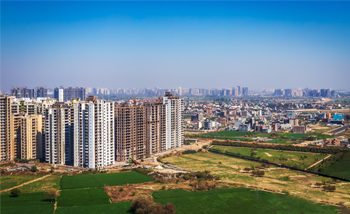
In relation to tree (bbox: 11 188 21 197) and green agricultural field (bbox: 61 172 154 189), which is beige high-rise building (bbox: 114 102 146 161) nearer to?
green agricultural field (bbox: 61 172 154 189)

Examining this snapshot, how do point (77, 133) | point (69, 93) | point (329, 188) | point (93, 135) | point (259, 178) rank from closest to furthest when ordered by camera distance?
point (329, 188) → point (259, 178) → point (93, 135) → point (77, 133) → point (69, 93)

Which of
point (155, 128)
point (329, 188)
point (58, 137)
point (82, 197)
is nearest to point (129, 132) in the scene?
point (155, 128)

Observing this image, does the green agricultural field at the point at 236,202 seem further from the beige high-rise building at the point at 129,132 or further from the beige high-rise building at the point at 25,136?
the beige high-rise building at the point at 25,136

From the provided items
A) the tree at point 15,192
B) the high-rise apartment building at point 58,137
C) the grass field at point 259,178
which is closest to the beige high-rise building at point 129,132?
the grass field at point 259,178

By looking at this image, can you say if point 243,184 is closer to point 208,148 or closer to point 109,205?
point 109,205

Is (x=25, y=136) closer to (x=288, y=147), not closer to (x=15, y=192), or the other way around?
(x=15, y=192)

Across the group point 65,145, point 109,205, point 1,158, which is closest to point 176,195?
point 109,205
